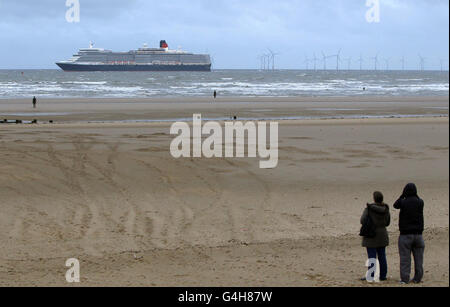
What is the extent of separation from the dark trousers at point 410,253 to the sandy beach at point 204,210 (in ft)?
0.85

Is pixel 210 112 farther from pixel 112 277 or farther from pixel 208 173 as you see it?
pixel 112 277

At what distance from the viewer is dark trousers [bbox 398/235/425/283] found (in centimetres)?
789

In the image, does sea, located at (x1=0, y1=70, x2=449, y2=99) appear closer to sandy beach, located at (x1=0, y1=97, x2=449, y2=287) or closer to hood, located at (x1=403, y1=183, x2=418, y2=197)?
sandy beach, located at (x1=0, y1=97, x2=449, y2=287)

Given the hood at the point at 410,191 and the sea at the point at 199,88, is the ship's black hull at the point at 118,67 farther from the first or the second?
the hood at the point at 410,191

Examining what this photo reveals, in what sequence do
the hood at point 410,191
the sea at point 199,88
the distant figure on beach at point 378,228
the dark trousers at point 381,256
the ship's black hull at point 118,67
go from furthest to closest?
the ship's black hull at point 118,67, the sea at point 199,88, the dark trousers at point 381,256, the distant figure on beach at point 378,228, the hood at point 410,191

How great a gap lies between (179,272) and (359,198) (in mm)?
5893

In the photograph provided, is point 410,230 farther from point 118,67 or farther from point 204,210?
point 118,67

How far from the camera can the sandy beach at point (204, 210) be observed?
29.9 feet

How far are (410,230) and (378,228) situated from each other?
47 cm

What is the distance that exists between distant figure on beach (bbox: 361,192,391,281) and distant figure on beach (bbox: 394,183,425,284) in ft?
0.75

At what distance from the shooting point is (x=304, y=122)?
31297 millimetres

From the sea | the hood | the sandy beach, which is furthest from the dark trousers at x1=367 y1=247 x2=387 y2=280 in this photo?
the sea

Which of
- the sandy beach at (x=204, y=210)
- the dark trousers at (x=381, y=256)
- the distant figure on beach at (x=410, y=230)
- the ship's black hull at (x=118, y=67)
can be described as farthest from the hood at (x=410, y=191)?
the ship's black hull at (x=118, y=67)

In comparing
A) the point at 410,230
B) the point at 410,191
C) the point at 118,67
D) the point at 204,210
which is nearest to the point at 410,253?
the point at 410,230
